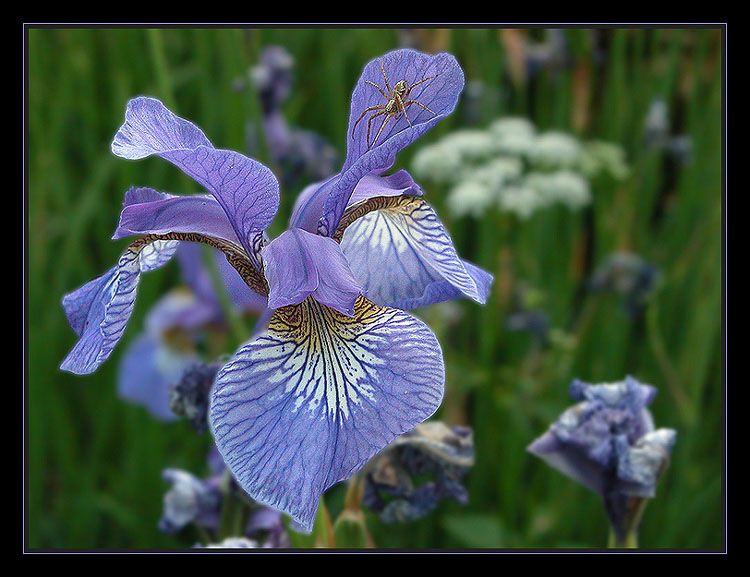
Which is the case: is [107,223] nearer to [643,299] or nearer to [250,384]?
[643,299]

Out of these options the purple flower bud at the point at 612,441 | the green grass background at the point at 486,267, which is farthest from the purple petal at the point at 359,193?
the green grass background at the point at 486,267

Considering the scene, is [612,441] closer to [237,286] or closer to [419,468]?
[419,468]

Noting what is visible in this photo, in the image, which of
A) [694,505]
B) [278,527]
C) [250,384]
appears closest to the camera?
[250,384]

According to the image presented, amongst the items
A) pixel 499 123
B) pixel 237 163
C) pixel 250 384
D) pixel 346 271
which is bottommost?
pixel 250 384

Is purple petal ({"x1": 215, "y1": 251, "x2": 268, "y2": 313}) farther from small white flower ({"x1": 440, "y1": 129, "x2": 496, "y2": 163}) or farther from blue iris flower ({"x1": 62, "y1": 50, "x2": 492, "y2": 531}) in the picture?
small white flower ({"x1": 440, "y1": 129, "x2": 496, "y2": 163})

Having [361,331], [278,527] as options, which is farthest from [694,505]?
[361,331]

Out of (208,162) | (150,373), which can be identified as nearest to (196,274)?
(150,373)
